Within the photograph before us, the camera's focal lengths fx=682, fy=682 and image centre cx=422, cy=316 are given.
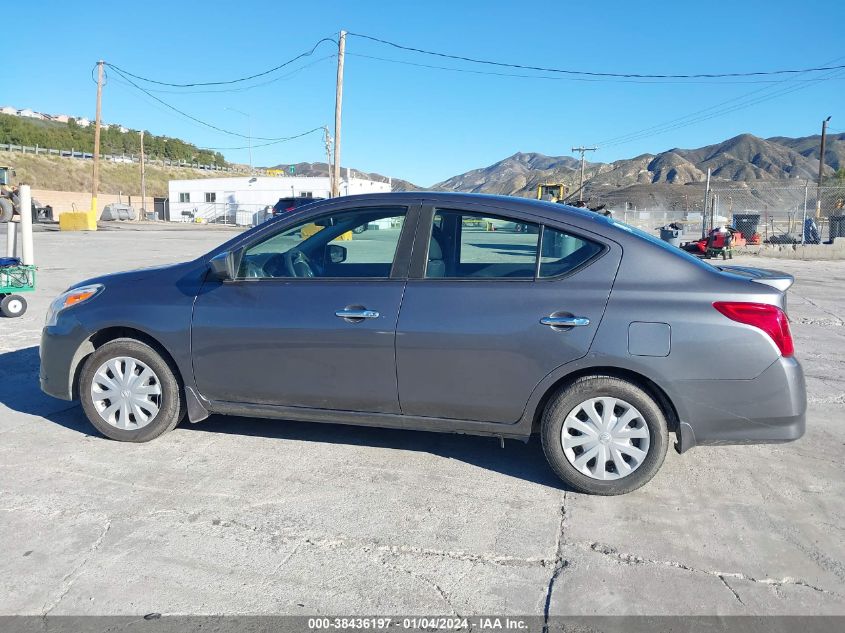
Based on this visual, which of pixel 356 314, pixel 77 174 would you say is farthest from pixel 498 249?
pixel 77 174

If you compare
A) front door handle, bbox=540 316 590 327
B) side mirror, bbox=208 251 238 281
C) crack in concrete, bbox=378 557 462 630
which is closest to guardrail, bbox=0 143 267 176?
side mirror, bbox=208 251 238 281

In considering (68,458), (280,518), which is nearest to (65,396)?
(68,458)

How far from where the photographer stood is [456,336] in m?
4.00

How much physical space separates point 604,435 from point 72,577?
2798 millimetres

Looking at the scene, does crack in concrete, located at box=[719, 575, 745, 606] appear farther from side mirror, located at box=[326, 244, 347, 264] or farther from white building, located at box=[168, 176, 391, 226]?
white building, located at box=[168, 176, 391, 226]

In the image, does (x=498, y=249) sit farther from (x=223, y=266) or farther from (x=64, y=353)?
(x=64, y=353)

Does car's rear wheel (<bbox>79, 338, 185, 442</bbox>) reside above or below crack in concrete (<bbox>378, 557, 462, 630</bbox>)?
above

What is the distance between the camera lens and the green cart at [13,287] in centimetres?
930

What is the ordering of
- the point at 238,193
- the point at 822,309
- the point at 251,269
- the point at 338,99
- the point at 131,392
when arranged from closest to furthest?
1. the point at 251,269
2. the point at 131,392
3. the point at 822,309
4. the point at 338,99
5. the point at 238,193

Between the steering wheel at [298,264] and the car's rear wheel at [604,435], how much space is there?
1.79 meters

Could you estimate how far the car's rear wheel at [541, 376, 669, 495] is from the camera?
12.6ft

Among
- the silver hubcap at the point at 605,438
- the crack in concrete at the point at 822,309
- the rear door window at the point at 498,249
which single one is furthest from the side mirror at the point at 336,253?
the crack in concrete at the point at 822,309

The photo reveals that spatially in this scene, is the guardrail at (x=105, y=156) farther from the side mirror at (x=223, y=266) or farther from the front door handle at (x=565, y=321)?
the front door handle at (x=565, y=321)

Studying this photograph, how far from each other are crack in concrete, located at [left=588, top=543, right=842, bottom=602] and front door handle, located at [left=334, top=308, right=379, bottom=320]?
70.0 inches
